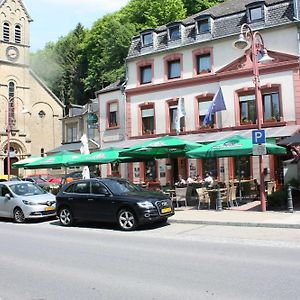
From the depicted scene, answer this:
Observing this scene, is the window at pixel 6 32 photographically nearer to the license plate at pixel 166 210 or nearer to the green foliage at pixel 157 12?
the green foliage at pixel 157 12

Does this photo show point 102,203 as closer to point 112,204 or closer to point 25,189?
point 112,204

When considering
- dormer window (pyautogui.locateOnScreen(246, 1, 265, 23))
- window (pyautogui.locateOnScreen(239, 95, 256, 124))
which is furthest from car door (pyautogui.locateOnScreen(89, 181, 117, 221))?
dormer window (pyautogui.locateOnScreen(246, 1, 265, 23))

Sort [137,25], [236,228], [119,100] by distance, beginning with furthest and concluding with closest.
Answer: [137,25]
[119,100]
[236,228]

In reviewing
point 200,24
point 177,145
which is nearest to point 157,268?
point 177,145

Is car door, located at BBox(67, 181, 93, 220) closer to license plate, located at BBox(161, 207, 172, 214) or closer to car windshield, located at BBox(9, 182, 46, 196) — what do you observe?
license plate, located at BBox(161, 207, 172, 214)

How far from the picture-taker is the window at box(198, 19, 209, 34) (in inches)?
1091

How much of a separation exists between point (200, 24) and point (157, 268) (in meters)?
22.7

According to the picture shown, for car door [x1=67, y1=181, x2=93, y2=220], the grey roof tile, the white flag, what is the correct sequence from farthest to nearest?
the white flag, the grey roof tile, car door [x1=67, y1=181, x2=93, y2=220]

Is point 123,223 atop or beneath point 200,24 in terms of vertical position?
beneath

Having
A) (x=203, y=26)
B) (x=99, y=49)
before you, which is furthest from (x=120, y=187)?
(x=99, y=49)

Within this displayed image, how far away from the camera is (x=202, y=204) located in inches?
742

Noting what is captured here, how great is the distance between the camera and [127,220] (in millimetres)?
13289

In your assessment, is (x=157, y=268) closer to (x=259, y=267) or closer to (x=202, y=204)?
(x=259, y=267)

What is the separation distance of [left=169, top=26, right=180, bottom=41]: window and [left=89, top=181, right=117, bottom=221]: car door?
1706 cm
